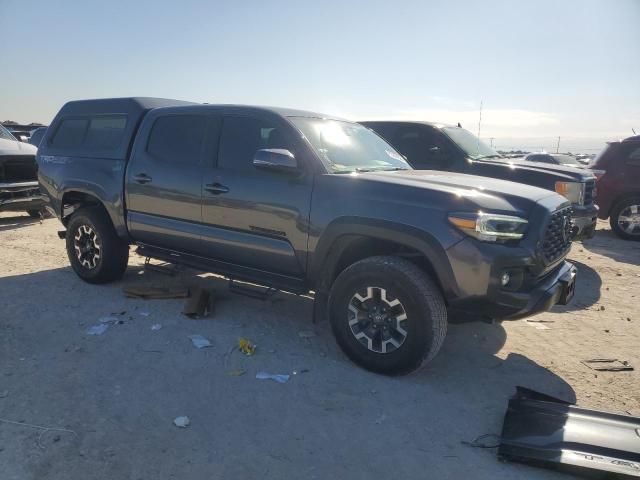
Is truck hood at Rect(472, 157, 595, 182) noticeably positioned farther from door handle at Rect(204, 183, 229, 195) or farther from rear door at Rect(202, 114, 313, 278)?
door handle at Rect(204, 183, 229, 195)

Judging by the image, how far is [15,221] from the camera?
31.7 ft

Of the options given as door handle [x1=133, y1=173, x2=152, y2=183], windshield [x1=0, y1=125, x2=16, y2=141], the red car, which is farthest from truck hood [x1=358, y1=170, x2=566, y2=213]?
windshield [x1=0, y1=125, x2=16, y2=141]

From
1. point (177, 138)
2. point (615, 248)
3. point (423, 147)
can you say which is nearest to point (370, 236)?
point (177, 138)

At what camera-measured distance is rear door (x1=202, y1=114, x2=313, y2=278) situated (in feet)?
13.0

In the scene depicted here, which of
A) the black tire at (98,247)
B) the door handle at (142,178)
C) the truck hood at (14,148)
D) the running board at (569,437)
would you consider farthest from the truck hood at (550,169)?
the truck hood at (14,148)

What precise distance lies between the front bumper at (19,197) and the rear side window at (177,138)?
460 centimetres

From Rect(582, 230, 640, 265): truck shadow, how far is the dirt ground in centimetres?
257

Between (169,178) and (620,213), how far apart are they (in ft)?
26.8

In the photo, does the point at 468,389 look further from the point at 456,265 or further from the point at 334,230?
the point at 334,230

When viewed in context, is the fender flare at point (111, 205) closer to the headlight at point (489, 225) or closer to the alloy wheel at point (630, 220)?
the headlight at point (489, 225)

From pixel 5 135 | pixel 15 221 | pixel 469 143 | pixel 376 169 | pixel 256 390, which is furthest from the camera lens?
pixel 5 135

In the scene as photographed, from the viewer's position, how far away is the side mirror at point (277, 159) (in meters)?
3.81

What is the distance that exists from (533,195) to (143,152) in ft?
12.0

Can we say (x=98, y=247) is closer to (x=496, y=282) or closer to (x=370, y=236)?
(x=370, y=236)
